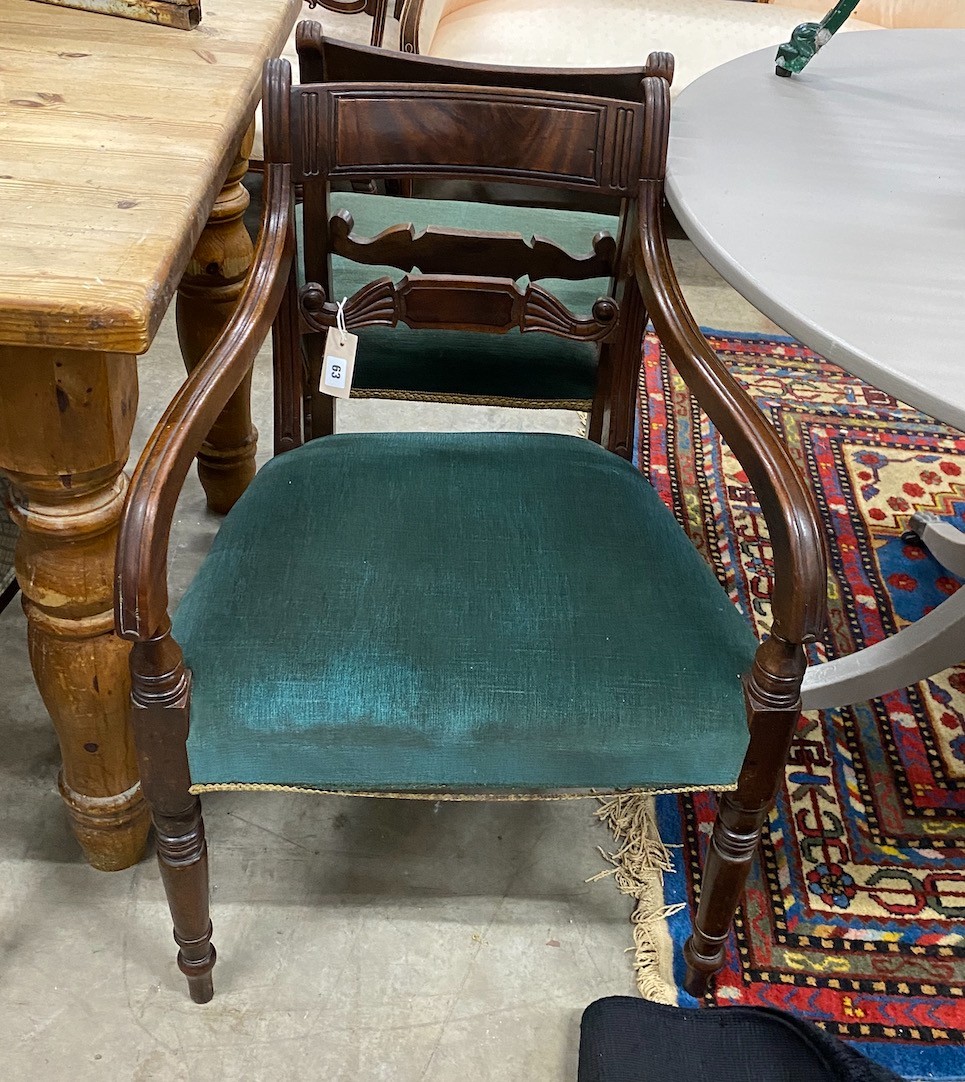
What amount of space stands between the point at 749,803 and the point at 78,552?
0.71 m

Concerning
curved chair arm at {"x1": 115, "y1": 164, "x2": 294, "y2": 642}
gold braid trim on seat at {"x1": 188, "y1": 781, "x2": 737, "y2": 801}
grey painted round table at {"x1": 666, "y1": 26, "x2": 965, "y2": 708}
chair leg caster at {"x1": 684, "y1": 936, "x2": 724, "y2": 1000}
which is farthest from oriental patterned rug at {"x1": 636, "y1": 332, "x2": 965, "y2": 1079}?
curved chair arm at {"x1": 115, "y1": 164, "x2": 294, "y2": 642}

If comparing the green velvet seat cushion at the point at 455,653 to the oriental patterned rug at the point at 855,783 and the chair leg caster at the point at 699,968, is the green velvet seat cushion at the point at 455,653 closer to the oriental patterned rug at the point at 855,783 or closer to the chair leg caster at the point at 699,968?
the chair leg caster at the point at 699,968

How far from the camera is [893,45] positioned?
176cm

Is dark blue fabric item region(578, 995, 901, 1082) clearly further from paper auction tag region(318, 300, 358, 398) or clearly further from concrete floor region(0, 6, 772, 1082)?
paper auction tag region(318, 300, 358, 398)

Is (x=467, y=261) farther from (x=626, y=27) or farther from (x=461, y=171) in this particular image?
Answer: (x=626, y=27)

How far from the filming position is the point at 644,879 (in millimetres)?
1361

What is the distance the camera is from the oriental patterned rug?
1.27 m

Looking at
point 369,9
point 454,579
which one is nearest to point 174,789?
point 454,579

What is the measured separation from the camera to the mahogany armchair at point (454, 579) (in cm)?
96

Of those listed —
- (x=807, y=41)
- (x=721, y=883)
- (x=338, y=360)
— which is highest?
(x=807, y=41)

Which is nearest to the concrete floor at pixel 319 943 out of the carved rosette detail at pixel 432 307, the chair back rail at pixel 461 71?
the carved rosette detail at pixel 432 307

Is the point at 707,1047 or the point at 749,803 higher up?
the point at 749,803

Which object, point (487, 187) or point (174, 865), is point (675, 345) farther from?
point (487, 187)

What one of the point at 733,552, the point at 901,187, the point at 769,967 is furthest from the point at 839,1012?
the point at 901,187
